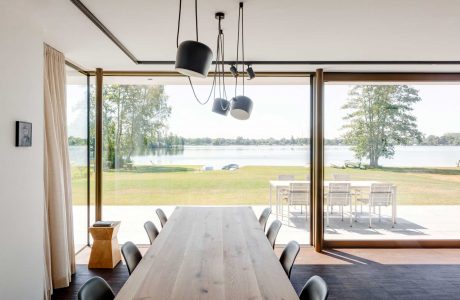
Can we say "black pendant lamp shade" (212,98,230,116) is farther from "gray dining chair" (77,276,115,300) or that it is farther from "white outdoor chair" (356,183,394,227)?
"white outdoor chair" (356,183,394,227)

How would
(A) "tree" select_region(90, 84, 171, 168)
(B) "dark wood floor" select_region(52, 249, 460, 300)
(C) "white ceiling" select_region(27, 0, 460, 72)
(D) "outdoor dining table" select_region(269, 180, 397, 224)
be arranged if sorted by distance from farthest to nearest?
(D) "outdoor dining table" select_region(269, 180, 397, 224), (A) "tree" select_region(90, 84, 171, 168), (B) "dark wood floor" select_region(52, 249, 460, 300), (C) "white ceiling" select_region(27, 0, 460, 72)

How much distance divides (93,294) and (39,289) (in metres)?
1.54

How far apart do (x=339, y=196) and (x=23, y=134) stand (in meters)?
4.07

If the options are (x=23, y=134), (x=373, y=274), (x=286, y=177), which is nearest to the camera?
(x=23, y=134)

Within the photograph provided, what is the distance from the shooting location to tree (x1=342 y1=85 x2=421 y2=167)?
16.5 ft

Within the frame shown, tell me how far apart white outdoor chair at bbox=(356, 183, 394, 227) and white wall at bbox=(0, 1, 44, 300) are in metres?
4.18

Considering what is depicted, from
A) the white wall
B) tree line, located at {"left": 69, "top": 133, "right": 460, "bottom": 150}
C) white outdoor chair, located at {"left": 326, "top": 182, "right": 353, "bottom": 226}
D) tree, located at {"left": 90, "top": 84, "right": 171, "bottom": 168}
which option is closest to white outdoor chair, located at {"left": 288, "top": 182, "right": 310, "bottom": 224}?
white outdoor chair, located at {"left": 326, "top": 182, "right": 353, "bottom": 226}

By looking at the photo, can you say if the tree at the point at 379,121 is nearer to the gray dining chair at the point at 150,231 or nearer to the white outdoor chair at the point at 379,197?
the white outdoor chair at the point at 379,197

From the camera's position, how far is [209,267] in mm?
1976

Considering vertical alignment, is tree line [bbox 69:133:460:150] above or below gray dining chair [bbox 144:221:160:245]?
above

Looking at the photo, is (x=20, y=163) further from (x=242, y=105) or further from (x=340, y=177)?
(x=340, y=177)

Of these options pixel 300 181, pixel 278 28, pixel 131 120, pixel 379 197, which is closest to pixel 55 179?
pixel 131 120

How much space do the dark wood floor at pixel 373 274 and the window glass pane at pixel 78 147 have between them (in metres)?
0.69

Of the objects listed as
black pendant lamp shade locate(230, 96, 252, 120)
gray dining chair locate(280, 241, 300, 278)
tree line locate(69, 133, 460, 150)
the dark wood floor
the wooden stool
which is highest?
black pendant lamp shade locate(230, 96, 252, 120)
